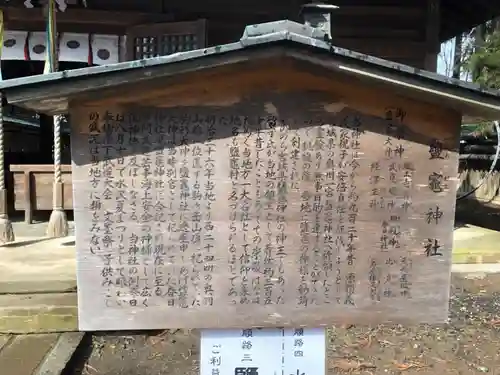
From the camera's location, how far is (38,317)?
454 cm

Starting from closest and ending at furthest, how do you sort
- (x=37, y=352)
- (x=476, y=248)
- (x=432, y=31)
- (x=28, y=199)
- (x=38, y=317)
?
(x=37, y=352) < (x=38, y=317) < (x=476, y=248) < (x=432, y=31) < (x=28, y=199)

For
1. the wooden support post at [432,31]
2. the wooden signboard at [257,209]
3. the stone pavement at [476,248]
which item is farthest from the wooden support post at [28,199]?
the stone pavement at [476,248]

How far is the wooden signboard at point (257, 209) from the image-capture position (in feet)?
7.68

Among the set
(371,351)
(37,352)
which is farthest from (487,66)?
(37,352)

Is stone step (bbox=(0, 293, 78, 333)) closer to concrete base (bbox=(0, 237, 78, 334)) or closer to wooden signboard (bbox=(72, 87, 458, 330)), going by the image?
concrete base (bbox=(0, 237, 78, 334))

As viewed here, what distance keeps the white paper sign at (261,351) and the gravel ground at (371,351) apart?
5.52 feet

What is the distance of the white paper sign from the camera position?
257 cm

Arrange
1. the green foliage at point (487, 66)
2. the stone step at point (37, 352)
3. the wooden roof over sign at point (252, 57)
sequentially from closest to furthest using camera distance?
the wooden roof over sign at point (252, 57) → the stone step at point (37, 352) → the green foliage at point (487, 66)

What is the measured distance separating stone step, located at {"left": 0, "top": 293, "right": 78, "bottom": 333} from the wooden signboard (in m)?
2.36

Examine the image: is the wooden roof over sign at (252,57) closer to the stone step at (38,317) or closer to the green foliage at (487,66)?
the stone step at (38,317)

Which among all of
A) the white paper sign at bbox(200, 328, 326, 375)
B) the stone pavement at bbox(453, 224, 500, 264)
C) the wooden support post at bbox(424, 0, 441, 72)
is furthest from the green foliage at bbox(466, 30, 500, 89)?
the white paper sign at bbox(200, 328, 326, 375)

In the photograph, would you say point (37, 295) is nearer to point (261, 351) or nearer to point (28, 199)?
point (261, 351)

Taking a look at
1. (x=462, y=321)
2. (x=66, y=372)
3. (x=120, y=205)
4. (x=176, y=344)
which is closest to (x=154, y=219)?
(x=120, y=205)

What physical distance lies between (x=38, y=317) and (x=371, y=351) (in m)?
3.03
